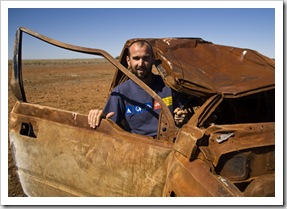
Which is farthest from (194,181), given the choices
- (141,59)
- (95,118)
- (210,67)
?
(141,59)

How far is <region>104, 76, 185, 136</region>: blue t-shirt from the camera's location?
267cm

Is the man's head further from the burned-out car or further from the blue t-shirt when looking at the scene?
the blue t-shirt

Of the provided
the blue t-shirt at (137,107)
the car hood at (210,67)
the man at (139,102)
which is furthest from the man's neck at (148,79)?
the car hood at (210,67)

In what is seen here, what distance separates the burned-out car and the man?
170mm

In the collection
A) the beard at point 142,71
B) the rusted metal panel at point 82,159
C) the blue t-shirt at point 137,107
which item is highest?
the beard at point 142,71

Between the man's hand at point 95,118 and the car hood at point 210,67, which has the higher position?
the car hood at point 210,67

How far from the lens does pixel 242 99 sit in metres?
2.79

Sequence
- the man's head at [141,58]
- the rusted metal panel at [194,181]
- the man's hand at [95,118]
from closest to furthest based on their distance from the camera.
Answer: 1. the rusted metal panel at [194,181]
2. the man's hand at [95,118]
3. the man's head at [141,58]

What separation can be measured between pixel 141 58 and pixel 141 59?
0.03 ft

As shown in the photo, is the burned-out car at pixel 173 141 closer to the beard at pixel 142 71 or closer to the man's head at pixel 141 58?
the man's head at pixel 141 58

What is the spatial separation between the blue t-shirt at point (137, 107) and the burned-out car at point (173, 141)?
0.48 metres

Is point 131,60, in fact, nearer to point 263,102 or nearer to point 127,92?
point 127,92

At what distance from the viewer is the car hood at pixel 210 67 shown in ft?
6.53

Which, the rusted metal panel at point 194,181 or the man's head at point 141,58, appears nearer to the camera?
the rusted metal panel at point 194,181
